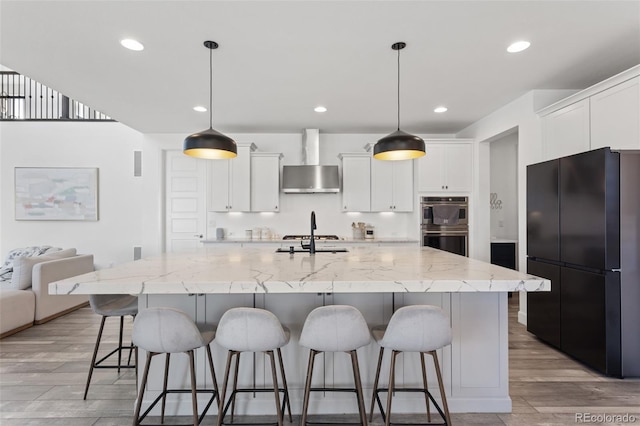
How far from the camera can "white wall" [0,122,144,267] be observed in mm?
5586

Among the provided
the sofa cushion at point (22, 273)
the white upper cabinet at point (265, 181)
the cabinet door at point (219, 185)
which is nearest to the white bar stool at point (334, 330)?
the white upper cabinet at point (265, 181)

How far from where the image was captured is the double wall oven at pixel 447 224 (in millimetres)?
4801

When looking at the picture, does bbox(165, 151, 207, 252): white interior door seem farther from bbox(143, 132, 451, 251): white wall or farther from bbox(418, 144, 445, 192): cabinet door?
bbox(418, 144, 445, 192): cabinet door

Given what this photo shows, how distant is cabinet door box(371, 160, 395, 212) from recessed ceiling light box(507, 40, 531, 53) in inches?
101

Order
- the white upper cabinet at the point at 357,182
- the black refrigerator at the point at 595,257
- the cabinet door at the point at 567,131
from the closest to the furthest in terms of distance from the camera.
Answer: the black refrigerator at the point at 595,257, the cabinet door at the point at 567,131, the white upper cabinet at the point at 357,182

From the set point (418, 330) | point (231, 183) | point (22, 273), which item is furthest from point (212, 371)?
point (231, 183)

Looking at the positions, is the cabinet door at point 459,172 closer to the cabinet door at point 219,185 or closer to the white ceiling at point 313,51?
the white ceiling at point 313,51

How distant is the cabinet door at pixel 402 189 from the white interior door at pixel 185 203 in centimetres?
311

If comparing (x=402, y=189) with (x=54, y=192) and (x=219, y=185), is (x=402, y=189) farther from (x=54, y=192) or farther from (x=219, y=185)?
(x=54, y=192)

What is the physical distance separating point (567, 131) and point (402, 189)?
2.30m

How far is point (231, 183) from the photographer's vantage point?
507 cm

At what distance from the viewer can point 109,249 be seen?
18.6 feet

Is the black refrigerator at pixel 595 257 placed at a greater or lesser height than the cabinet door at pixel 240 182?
lesser

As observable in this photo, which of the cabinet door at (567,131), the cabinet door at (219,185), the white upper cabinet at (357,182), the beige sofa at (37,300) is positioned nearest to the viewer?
the cabinet door at (567,131)
